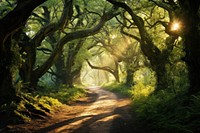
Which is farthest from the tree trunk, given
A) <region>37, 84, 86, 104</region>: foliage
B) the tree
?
Result: <region>37, 84, 86, 104</region>: foliage

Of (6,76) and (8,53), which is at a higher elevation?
(8,53)

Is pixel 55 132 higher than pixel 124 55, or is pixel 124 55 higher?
pixel 124 55

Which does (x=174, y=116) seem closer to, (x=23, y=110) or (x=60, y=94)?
(x=23, y=110)

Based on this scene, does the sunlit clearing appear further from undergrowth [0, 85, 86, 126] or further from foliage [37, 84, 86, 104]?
foliage [37, 84, 86, 104]

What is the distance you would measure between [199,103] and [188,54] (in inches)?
98.2

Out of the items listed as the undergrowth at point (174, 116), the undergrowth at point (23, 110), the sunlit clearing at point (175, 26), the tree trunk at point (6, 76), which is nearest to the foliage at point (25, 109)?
the undergrowth at point (23, 110)

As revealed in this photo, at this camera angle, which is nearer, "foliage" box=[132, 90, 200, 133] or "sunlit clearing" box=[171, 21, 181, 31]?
"foliage" box=[132, 90, 200, 133]

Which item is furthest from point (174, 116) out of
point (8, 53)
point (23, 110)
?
point (8, 53)

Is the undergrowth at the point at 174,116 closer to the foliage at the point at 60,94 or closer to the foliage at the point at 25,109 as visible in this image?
the foliage at the point at 25,109

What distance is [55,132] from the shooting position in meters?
9.30

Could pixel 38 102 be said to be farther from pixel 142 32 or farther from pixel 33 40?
pixel 142 32

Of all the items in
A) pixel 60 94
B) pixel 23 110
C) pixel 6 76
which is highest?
pixel 6 76

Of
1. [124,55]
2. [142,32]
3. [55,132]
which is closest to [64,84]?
[124,55]

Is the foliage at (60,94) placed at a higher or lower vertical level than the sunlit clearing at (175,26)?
lower
